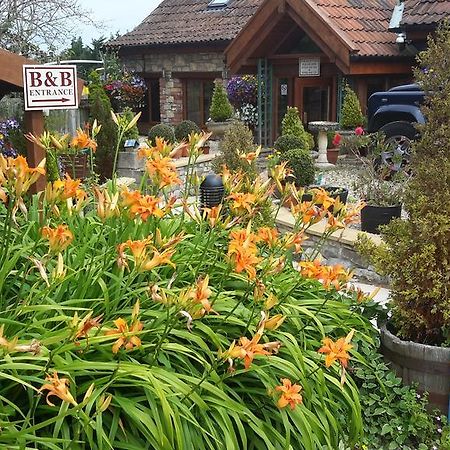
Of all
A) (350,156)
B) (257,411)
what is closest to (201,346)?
(257,411)

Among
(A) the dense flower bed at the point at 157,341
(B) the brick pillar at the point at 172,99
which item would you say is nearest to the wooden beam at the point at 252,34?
(B) the brick pillar at the point at 172,99

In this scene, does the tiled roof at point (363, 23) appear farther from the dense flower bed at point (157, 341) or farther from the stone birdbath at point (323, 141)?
the dense flower bed at point (157, 341)

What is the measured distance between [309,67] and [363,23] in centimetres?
146

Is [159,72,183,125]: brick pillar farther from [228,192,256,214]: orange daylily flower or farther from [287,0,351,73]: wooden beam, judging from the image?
[228,192,256,214]: orange daylily flower

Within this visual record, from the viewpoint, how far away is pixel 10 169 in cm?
216

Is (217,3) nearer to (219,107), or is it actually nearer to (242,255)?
(219,107)

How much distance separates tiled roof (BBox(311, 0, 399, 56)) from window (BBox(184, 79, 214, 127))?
5197mm

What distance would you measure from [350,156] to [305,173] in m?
4.88

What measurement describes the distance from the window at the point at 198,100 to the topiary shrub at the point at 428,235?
15.2 m

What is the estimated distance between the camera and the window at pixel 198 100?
724 inches

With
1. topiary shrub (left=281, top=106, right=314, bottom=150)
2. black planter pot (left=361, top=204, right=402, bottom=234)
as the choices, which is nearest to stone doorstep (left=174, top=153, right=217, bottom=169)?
topiary shrub (left=281, top=106, right=314, bottom=150)

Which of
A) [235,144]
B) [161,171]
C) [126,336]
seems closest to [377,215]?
[235,144]

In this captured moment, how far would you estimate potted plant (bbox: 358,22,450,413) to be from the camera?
10.4ft

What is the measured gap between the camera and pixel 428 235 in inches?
127
